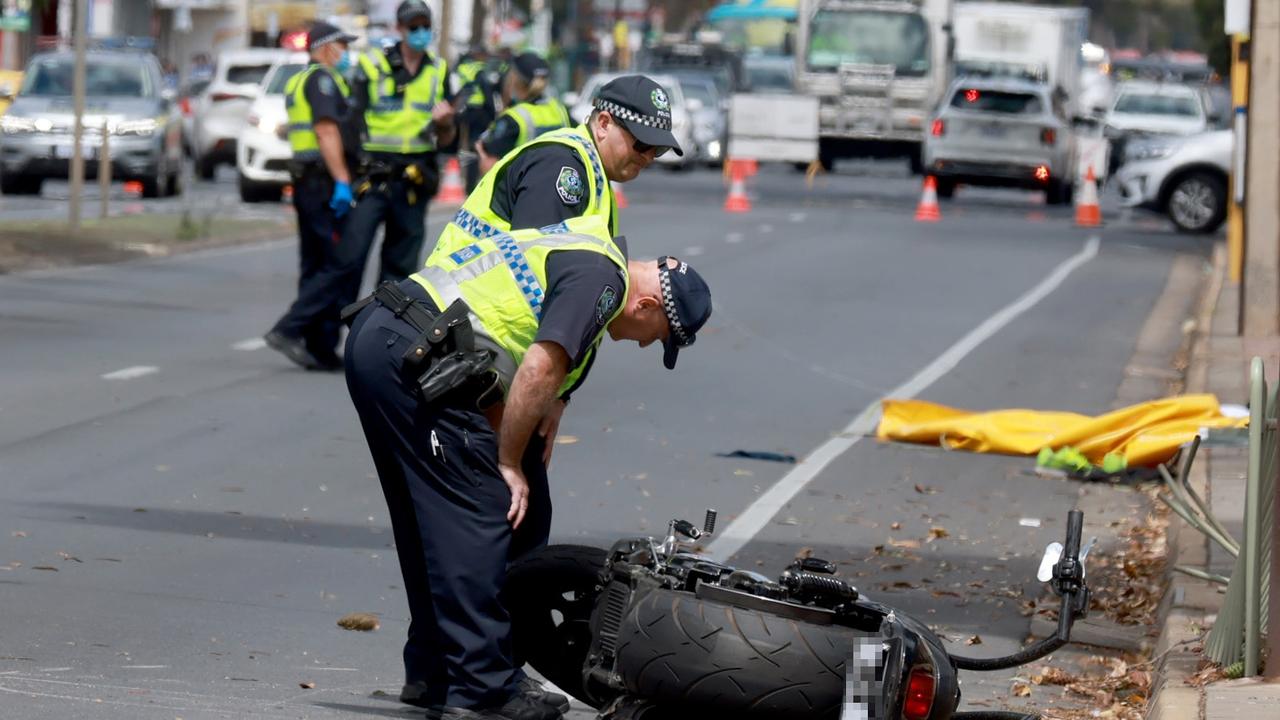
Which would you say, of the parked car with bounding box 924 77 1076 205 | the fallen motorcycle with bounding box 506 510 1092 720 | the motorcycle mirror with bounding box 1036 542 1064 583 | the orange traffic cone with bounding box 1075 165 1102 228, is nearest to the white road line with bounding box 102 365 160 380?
the fallen motorcycle with bounding box 506 510 1092 720

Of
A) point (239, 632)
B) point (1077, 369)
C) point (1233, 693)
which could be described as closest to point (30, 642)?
point (239, 632)

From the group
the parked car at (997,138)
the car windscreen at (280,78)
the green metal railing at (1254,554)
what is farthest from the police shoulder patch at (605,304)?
the parked car at (997,138)

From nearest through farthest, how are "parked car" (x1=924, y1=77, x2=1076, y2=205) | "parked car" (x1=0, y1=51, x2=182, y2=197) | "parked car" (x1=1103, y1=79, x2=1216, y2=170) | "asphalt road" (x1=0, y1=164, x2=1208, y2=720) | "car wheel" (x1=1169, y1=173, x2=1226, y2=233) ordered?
"asphalt road" (x1=0, y1=164, x2=1208, y2=720)
"parked car" (x1=0, y1=51, x2=182, y2=197)
"car wheel" (x1=1169, y1=173, x2=1226, y2=233)
"parked car" (x1=924, y1=77, x2=1076, y2=205)
"parked car" (x1=1103, y1=79, x2=1216, y2=170)

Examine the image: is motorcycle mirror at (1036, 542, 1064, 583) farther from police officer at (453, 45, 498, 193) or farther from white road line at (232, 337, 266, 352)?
white road line at (232, 337, 266, 352)

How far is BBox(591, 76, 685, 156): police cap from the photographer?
6199 mm

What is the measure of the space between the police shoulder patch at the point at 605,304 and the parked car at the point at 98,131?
22850mm

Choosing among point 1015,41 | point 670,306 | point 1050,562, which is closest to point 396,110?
point 670,306

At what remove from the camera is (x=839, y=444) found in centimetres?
1205

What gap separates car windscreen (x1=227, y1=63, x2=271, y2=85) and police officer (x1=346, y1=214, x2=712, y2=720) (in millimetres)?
28212

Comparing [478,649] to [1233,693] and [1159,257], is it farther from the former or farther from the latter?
[1159,257]

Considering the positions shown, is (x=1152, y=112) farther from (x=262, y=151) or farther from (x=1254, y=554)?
(x=1254, y=554)

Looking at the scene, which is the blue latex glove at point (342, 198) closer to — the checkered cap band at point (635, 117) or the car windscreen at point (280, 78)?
the checkered cap band at point (635, 117)

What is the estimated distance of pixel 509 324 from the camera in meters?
5.71

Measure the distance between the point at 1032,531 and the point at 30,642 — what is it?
4555 millimetres
